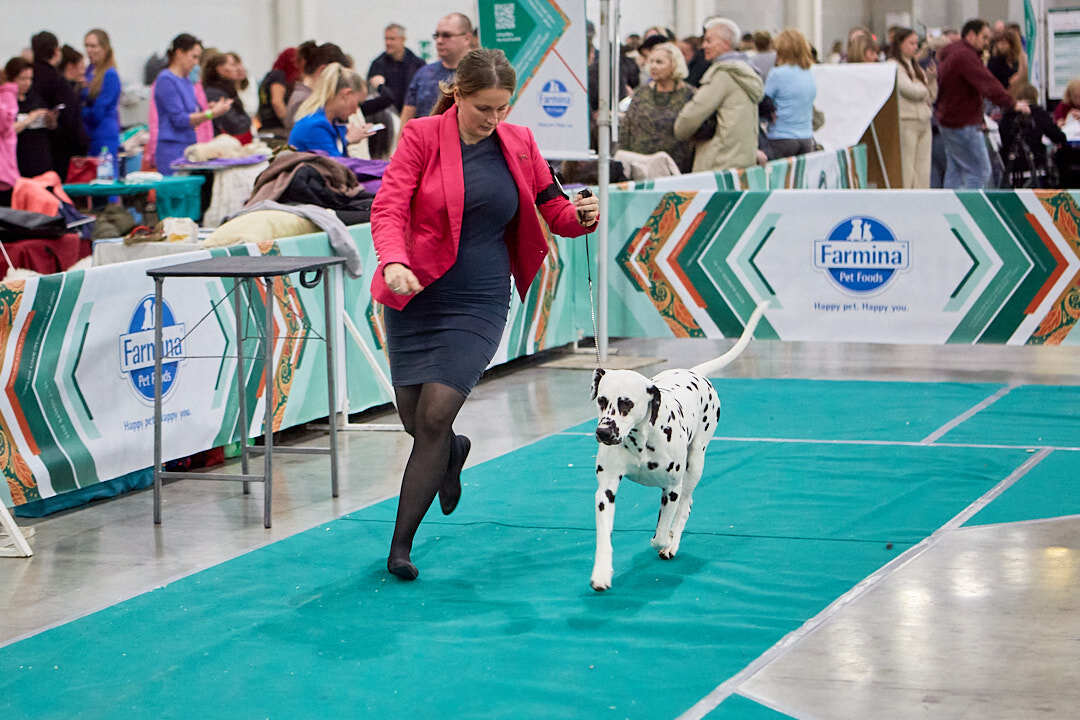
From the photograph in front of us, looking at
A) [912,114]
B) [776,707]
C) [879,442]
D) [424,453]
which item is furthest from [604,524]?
[912,114]

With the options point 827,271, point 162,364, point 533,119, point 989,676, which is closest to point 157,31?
point 533,119

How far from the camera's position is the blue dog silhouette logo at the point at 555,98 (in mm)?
9312

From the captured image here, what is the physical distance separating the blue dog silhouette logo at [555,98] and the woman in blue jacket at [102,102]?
532cm

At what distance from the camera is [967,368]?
9234 mm

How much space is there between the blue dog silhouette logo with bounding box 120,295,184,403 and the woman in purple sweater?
19.7 feet

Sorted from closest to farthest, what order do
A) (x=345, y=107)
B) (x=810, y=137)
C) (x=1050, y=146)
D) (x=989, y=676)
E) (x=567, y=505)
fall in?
1. (x=989, y=676)
2. (x=567, y=505)
3. (x=345, y=107)
4. (x=810, y=137)
5. (x=1050, y=146)

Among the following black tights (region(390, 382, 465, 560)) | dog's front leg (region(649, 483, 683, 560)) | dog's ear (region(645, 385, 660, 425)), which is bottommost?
dog's front leg (region(649, 483, 683, 560))

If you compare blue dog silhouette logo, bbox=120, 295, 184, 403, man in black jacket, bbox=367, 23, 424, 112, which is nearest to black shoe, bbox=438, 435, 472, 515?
blue dog silhouette logo, bbox=120, 295, 184, 403

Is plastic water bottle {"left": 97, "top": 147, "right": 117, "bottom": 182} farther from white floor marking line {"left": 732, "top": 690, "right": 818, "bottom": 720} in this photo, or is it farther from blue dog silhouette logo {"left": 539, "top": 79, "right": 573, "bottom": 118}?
white floor marking line {"left": 732, "top": 690, "right": 818, "bottom": 720}

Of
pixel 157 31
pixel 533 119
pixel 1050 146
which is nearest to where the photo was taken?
pixel 533 119

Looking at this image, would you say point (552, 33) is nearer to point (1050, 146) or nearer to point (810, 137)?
point (810, 137)

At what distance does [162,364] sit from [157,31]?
1276 centimetres

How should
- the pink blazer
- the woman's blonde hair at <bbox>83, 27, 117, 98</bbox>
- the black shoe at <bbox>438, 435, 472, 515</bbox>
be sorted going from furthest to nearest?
the woman's blonde hair at <bbox>83, 27, 117, 98</bbox>
the black shoe at <bbox>438, 435, 472, 515</bbox>
the pink blazer

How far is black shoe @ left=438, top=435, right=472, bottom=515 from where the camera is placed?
18.0 feet
